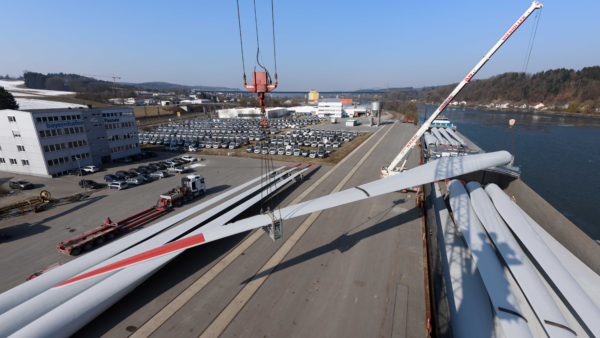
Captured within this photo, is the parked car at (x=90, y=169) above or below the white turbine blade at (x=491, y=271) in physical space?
below

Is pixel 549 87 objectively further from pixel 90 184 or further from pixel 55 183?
pixel 55 183

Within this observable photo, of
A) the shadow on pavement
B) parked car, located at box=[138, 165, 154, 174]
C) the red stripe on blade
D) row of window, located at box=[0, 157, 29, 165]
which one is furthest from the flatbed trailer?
row of window, located at box=[0, 157, 29, 165]

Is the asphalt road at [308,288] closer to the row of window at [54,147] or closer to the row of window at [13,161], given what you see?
the row of window at [54,147]

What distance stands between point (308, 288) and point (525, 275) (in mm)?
8872

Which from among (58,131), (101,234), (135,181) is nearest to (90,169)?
(58,131)

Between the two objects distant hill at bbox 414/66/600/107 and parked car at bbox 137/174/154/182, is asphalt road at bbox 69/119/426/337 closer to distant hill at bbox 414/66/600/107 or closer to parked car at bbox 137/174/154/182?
parked car at bbox 137/174/154/182

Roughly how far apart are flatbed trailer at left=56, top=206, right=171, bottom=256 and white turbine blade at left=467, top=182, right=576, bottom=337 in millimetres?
21452

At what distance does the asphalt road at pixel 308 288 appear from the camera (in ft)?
30.6

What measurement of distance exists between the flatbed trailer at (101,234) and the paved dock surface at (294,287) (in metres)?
5.78

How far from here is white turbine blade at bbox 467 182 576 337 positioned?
7.75 m

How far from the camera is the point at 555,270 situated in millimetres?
9867

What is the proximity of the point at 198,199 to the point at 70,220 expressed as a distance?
29.2ft

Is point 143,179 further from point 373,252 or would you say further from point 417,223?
point 417,223

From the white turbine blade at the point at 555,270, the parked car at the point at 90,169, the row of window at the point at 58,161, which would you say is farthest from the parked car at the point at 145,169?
the white turbine blade at the point at 555,270
